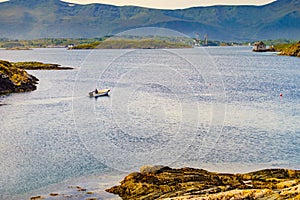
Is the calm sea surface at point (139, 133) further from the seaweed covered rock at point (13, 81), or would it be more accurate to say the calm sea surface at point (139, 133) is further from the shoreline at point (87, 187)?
the seaweed covered rock at point (13, 81)

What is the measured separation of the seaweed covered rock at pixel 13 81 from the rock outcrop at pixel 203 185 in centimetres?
4279

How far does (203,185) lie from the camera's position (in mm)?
19406

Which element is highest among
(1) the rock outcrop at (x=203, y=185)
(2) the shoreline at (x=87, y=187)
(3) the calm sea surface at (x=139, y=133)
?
(3) the calm sea surface at (x=139, y=133)

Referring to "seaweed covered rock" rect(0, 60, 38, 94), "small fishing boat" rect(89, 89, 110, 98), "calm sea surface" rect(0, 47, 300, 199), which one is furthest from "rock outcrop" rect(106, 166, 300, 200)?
"seaweed covered rock" rect(0, 60, 38, 94)

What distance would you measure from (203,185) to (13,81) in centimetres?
4902

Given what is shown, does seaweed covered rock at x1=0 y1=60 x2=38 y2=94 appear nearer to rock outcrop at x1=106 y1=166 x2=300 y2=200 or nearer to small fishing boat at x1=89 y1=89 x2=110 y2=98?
small fishing boat at x1=89 y1=89 x2=110 y2=98

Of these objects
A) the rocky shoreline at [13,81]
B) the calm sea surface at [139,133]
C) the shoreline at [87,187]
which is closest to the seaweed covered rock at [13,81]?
the rocky shoreline at [13,81]

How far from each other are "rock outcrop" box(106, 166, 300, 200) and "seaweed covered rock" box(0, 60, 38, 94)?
42.8 metres

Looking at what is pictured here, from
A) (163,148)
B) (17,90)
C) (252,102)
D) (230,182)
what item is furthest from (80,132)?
(17,90)

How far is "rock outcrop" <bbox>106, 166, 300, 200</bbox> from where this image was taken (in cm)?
1642

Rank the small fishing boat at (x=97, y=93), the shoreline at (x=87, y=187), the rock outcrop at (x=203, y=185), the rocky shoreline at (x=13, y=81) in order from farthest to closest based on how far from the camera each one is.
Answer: the rocky shoreline at (x=13, y=81)
the small fishing boat at (x=97, y=93)
the shoreline at (x=87, y=187)
the rock outcrop at (x=203, y=185)

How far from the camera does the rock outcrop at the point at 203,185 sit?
16.4m

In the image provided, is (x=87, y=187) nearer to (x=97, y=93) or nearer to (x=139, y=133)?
(x=139, y=133)

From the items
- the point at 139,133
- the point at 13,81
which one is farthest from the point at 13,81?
the point at 139,133
